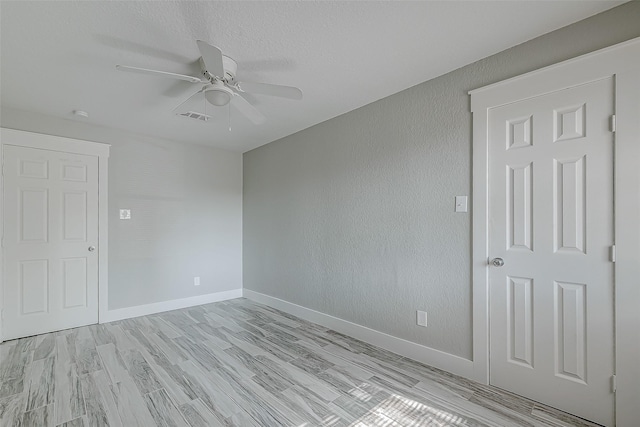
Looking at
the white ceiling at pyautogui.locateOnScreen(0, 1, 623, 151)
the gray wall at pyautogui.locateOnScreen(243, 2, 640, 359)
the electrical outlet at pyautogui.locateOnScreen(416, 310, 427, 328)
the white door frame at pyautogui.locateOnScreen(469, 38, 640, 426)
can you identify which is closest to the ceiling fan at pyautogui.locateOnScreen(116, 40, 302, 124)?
the white ceiling at pyautogui.locateOnScreen(0, 1, 623, 151)

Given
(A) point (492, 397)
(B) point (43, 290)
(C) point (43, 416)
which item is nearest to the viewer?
(C) point (43, 416)

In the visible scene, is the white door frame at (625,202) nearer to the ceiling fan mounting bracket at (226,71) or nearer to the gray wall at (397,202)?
the gray wall at (397,202)

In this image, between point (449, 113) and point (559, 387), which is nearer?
point (559, 387)

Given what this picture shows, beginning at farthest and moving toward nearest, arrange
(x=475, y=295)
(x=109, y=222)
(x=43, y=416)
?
(x=109, y=222) → (x=475, y=295) → (x=43, y=416)

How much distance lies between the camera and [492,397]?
1963 mm

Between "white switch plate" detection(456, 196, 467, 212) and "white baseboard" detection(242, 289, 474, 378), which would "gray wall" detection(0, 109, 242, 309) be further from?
"white switch plate" detection(456, 196, 467, 212)

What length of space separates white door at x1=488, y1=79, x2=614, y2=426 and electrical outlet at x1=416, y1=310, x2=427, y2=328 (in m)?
0.52

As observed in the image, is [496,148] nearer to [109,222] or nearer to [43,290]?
[109,222]

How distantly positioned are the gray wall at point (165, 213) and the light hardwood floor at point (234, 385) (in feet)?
2.93

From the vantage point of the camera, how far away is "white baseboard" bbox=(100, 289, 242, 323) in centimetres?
356

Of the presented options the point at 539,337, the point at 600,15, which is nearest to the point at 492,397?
the point at 539,337

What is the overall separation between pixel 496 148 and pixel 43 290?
473 centimetres

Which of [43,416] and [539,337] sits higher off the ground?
[539,337]

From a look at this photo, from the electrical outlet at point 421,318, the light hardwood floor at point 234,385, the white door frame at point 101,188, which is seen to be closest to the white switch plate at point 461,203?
the electrical outlet at point 421,318
